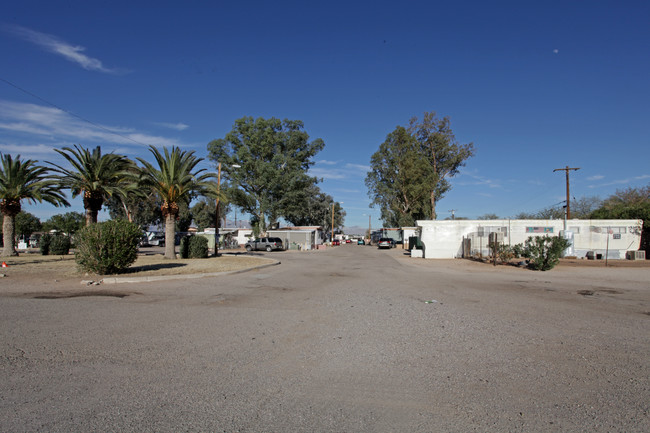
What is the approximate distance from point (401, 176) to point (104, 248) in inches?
1580

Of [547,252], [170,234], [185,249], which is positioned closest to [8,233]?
[170,234]

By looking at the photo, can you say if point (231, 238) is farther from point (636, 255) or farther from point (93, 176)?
point (636, 255)

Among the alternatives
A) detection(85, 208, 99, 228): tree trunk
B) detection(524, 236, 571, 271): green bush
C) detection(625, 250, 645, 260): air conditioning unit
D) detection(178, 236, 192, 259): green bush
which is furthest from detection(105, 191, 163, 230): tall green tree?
detection(625, 250, 645, 260): air conditioning unit

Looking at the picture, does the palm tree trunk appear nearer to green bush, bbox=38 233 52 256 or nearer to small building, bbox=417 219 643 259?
green bush, bbox=38 233 52 256

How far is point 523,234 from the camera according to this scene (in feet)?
102

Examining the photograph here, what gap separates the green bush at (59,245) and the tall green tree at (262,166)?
2463 cm

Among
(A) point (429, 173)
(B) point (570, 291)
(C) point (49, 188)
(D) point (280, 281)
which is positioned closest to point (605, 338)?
(B) point (570, 291)

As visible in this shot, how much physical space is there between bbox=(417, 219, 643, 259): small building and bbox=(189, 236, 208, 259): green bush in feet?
57.2

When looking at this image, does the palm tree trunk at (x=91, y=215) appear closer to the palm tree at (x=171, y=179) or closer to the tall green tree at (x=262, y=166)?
the palm tree at (x=171, y=179)

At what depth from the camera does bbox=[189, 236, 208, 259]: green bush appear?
86.8 feet

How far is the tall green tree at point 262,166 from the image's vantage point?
51969 mm

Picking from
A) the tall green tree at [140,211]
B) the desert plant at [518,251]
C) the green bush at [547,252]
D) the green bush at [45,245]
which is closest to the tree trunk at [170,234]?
the green bush at [45,245]

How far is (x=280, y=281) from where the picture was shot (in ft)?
48.4

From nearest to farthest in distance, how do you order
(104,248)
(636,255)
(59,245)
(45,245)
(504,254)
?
(104,248)
(504,254)
(59,245)
(45,245)
(636,255)
